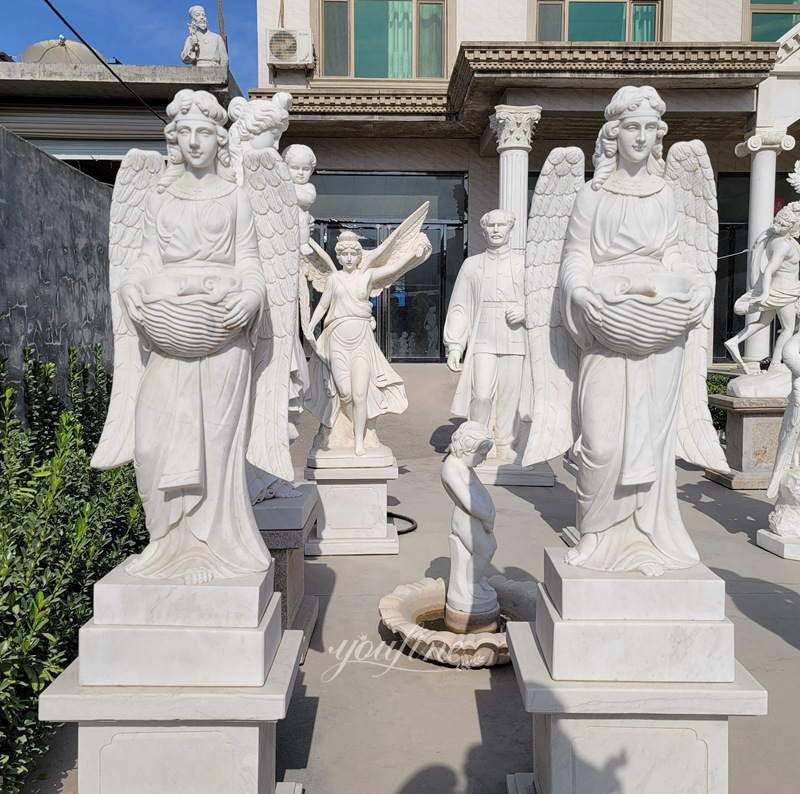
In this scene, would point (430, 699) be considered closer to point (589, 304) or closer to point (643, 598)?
point (643, 598)

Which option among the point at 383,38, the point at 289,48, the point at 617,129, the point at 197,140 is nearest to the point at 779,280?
the point at 617,129

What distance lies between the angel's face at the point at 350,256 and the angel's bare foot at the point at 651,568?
12.8 feet

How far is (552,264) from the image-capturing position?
2.76 metres

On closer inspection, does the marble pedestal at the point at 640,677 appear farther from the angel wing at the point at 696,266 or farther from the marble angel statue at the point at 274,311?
the marble angel statue at the point at 274,311

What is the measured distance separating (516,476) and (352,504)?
2790 millimetres

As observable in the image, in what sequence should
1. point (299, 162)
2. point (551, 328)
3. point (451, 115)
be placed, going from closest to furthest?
1. point (551, 328)
2. point (299, 162)
3. point (451, 115)

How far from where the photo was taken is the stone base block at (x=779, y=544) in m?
5.14

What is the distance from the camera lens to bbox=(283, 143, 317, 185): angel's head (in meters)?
4.84

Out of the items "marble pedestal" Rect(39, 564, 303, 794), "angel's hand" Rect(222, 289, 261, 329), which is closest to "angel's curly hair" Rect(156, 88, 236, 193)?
"angel's hand" Rect(222, 289, 261, 329)

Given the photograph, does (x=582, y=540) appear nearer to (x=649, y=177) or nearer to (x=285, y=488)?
(x=649, y=177)

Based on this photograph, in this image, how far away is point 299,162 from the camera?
4.85 metres

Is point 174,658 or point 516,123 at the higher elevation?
point 516,123

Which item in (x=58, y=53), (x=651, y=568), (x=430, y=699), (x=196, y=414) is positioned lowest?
(x=430, y=699)

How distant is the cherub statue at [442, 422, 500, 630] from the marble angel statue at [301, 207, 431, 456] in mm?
1906
